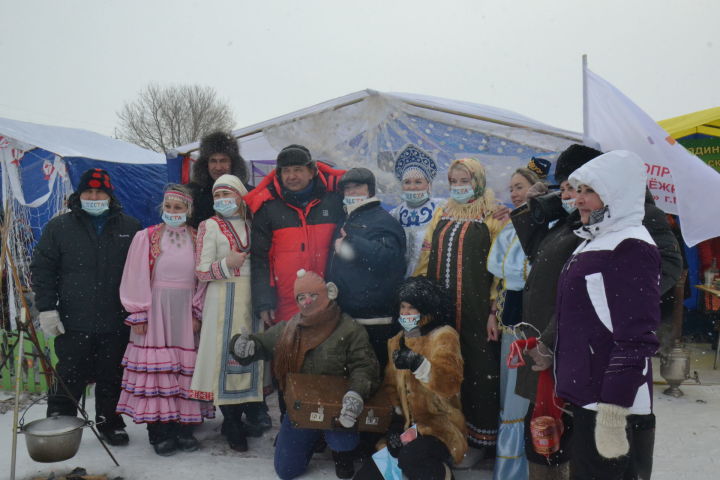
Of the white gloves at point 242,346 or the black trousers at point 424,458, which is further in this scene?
the white gloves at point 242,346

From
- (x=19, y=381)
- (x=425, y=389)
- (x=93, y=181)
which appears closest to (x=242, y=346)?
(x=425, y=389)

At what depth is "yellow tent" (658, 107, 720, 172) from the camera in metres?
7.20

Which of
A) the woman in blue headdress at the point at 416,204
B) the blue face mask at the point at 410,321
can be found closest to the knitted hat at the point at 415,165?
the woman in blue headdress at the point at 416,204

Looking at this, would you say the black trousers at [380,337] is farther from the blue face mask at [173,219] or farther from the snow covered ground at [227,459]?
the blue face mask at [173,219]

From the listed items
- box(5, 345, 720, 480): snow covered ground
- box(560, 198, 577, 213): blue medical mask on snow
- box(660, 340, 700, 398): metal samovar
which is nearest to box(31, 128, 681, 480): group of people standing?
box(560, 198, 577, 213): blue medical mask on snow

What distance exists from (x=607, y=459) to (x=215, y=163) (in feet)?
11.6

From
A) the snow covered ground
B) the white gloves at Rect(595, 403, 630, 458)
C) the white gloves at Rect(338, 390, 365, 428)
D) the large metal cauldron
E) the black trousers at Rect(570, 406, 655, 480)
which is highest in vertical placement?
the white gloves at Rect(595, 403, 630, 458)

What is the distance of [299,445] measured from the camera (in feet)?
11.7

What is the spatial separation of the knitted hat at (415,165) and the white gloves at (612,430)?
2.23 meters

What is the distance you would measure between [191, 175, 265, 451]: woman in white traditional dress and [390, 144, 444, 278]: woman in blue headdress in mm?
1114

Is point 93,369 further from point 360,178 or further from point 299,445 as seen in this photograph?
point 360,178

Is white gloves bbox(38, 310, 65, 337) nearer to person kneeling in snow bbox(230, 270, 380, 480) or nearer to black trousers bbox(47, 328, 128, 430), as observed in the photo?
black trousers bbox(47, 328, 128, 430)

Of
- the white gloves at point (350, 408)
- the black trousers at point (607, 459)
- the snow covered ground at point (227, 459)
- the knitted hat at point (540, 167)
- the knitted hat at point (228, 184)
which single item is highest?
the knitted hat at point (540, 167)

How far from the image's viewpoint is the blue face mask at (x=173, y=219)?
13.0 feet
